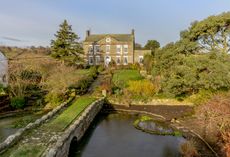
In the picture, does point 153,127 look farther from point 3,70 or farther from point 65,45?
point 65,45

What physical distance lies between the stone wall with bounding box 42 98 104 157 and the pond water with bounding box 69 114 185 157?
1.97 feet

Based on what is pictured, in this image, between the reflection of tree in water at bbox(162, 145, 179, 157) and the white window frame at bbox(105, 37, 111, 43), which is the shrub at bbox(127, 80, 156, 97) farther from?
the white window frame at bbox(105, 37, 111, 43)

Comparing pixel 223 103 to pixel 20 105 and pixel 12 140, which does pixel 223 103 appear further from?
pixel 20 105

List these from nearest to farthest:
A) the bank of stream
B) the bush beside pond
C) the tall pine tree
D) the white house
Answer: the bank of stream → the bush beside pond → the white house → the tall pine tree

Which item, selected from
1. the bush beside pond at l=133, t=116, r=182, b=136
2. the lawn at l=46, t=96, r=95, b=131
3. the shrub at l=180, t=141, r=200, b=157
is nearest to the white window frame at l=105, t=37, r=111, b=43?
the lawn at l=46, t=96, r=95, b=131

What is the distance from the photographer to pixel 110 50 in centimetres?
5459

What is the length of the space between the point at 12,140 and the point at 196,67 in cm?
1690

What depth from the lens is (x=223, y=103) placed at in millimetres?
13078

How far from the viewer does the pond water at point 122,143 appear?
14359 millimetres

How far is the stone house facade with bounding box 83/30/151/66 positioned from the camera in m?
54.1

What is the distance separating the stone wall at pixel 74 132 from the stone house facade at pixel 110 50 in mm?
30059

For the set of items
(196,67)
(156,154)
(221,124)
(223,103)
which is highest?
(196,67)

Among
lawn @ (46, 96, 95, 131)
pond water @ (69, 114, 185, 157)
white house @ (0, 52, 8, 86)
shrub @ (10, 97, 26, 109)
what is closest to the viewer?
pond water @ (69, 114, 185, 157)

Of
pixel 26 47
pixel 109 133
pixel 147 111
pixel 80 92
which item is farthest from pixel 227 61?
pixel 26 47
